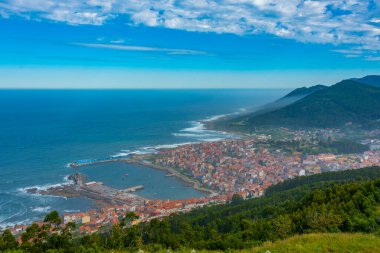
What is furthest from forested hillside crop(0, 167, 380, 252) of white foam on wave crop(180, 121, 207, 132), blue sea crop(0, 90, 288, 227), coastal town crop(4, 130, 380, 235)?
white foam on wave crop(180, 121, 207, 132)

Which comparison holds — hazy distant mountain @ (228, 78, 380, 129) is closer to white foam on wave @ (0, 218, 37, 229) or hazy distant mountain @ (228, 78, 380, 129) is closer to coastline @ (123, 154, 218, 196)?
coastline @ (123, 154, 218, 196)

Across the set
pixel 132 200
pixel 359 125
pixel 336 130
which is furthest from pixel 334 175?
pixel 359 125

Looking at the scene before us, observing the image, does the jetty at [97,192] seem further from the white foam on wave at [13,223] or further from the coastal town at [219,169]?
the white foam on wave at [13,223]

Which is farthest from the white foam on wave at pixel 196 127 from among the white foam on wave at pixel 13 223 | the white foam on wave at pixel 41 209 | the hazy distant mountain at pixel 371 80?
the hazy distant mountain at pixel 371 80

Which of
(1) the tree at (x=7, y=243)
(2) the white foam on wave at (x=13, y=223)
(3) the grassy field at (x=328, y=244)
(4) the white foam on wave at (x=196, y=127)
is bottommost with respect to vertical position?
(2) the white foam on wave at (x=13, y=223)

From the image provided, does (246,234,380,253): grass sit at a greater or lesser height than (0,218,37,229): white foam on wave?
greater

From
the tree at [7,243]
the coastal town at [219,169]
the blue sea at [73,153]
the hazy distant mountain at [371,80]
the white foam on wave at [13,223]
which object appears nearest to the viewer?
the tree at [7,243]

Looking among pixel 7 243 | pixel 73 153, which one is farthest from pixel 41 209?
pixel 73 153
